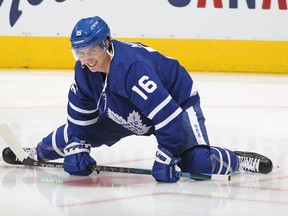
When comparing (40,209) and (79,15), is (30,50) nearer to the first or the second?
(79,15)

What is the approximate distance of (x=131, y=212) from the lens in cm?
236

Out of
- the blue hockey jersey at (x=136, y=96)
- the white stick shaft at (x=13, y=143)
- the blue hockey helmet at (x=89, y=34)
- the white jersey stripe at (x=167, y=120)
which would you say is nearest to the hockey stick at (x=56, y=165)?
the white stick shaft at (x=13, y=143)

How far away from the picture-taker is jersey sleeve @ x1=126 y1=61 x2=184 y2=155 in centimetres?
262

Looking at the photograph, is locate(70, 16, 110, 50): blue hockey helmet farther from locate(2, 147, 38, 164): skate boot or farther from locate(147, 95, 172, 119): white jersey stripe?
locate(2, 147, 38, 164): skate boot

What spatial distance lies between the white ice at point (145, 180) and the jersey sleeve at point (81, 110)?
7.0 inches

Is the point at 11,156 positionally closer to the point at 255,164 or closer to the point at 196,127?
the point at 196,127

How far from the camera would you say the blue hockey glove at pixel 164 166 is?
8.79ft

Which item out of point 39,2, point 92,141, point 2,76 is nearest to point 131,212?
point 92,141

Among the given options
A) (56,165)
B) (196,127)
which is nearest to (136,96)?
(196,127)

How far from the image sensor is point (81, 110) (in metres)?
2.89

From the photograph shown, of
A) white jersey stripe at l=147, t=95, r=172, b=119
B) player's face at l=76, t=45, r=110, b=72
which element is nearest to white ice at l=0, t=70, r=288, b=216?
white jersey stripe at l=147, t=95, r=172, b=119

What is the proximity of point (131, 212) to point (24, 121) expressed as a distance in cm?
200

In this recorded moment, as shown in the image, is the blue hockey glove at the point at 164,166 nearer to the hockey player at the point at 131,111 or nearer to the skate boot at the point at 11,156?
the hockey player at the point at 131,111

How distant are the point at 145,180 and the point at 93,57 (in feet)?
1.72
